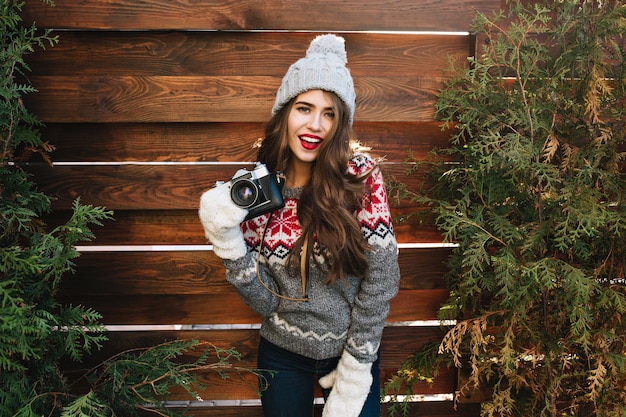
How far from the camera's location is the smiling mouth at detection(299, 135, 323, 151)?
1.51m

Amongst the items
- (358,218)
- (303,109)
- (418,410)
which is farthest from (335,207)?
(418,410)

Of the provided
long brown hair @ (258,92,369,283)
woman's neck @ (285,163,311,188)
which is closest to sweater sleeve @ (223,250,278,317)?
long brown hair @ (258,92,369,283)

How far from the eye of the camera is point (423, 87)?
206cm

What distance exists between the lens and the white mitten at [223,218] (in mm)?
1424

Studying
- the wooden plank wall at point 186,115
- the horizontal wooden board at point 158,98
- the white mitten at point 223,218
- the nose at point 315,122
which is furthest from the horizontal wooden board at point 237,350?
the nose at point 315,122

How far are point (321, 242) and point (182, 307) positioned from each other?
3.12 feet

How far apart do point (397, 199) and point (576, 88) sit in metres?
0.72

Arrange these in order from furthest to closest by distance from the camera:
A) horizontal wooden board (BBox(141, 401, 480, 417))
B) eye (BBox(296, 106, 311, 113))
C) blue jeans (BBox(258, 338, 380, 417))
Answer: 1. horizontal wooden board (BBox(141, 401, 480, 417))
2. blue jeans (BBox(258, 338, 380, 417))
3. eye (BBox(296, 106, 311, 113))

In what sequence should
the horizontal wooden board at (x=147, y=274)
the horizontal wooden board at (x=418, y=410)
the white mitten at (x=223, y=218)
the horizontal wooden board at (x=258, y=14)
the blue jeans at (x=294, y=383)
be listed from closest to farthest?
the white mitten at (x=223, y=218), the blue jeans at (x=294, y=383), the horizontal wooden board at (x=258, y=14), the horizontal wooden board at (x=147, y=274), the horizontal wooden board at (x=418, y=410)

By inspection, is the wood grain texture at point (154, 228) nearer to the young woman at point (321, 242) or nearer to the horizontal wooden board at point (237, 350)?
the horizontal wooden board at point (237, 350)

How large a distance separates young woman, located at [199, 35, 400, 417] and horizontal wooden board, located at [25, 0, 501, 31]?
0.48m

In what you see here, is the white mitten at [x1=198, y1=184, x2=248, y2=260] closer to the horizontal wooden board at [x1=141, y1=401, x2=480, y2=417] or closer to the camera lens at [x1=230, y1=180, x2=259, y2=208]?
the camera lens at [x1=230, y1=180, x2=259, y2=208]

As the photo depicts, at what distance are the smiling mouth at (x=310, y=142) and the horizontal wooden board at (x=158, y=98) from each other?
567mm

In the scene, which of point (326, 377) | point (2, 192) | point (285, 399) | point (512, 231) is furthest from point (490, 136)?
point (2, 192)
